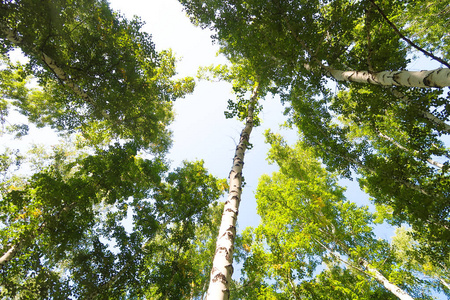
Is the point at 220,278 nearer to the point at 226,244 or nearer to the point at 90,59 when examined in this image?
the point at 226,244

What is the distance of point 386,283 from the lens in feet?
21.0

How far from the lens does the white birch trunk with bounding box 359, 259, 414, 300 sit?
5.79m

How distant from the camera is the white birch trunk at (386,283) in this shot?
19.0ft

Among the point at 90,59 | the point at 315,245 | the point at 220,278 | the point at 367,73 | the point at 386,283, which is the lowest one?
the point at 220,278

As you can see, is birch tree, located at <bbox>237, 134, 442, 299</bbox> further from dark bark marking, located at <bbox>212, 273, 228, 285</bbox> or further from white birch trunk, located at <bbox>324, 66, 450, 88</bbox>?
white birch trunk, located at <bbox>324, 66, 450, 88</bbox>

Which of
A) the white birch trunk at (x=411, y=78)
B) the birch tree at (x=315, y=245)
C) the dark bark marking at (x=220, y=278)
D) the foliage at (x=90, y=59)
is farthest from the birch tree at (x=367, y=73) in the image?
the dark bark marking at (x=220, y=278)

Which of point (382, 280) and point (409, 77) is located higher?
A: point (409, 77)

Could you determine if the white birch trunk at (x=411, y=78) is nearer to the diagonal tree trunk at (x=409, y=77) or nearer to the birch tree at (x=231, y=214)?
the diagonal tree trunk at (x=409, y=77)

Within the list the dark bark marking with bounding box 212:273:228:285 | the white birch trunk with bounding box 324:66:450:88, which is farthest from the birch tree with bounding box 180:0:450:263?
the dark bark marking with bounding box 212:273:228:285

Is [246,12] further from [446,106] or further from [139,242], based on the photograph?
[139,242]

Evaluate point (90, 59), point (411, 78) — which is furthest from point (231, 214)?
point (90, 59)

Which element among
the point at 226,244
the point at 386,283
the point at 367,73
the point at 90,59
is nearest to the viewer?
the point at 226,244

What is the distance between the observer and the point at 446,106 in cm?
535

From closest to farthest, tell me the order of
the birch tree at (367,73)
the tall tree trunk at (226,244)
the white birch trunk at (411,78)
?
1. the tall tree trunk at (226,244)
2. the white birch trunk at (411,78)
3. the birch tree at (367,73)
